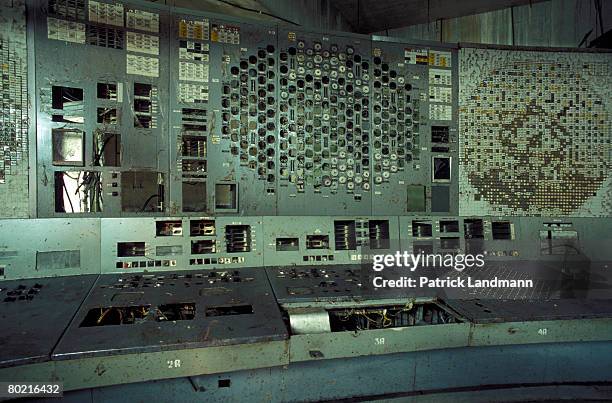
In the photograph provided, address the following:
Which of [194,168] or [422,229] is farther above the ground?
[194,168]

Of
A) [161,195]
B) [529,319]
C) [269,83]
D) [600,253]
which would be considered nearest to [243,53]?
[269,83]

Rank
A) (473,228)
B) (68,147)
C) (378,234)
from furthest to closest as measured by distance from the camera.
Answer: (473,228) → (378,234) → (68,147)

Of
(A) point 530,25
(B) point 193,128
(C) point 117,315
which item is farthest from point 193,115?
(A) point 530,25

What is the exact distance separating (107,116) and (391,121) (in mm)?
1734

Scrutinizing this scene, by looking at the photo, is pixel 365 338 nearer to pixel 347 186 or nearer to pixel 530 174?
pixel 347 186

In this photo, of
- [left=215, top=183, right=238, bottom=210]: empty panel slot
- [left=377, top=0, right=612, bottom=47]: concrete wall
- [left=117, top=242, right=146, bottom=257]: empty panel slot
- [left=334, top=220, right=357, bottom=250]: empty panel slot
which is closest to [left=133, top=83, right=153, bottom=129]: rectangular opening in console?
[left=215, top=183, right=238, bottom=210]: empty panel slot

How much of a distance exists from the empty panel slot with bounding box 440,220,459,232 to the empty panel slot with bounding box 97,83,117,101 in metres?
2.14

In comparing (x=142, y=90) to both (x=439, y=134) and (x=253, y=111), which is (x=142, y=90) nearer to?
(x=253, y=111)

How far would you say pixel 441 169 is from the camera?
2.34 metres

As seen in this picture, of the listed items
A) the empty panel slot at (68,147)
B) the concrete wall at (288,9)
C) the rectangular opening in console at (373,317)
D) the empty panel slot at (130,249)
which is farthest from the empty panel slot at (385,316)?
the concrete wall at (288,9)

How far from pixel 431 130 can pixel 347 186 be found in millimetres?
718

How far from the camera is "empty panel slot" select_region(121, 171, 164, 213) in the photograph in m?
1.92

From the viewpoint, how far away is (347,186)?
2219 mm

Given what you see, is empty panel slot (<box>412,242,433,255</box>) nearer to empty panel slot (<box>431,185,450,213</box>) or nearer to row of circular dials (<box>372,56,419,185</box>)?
empty panel slot (<box>431,185,450,213</box>)
